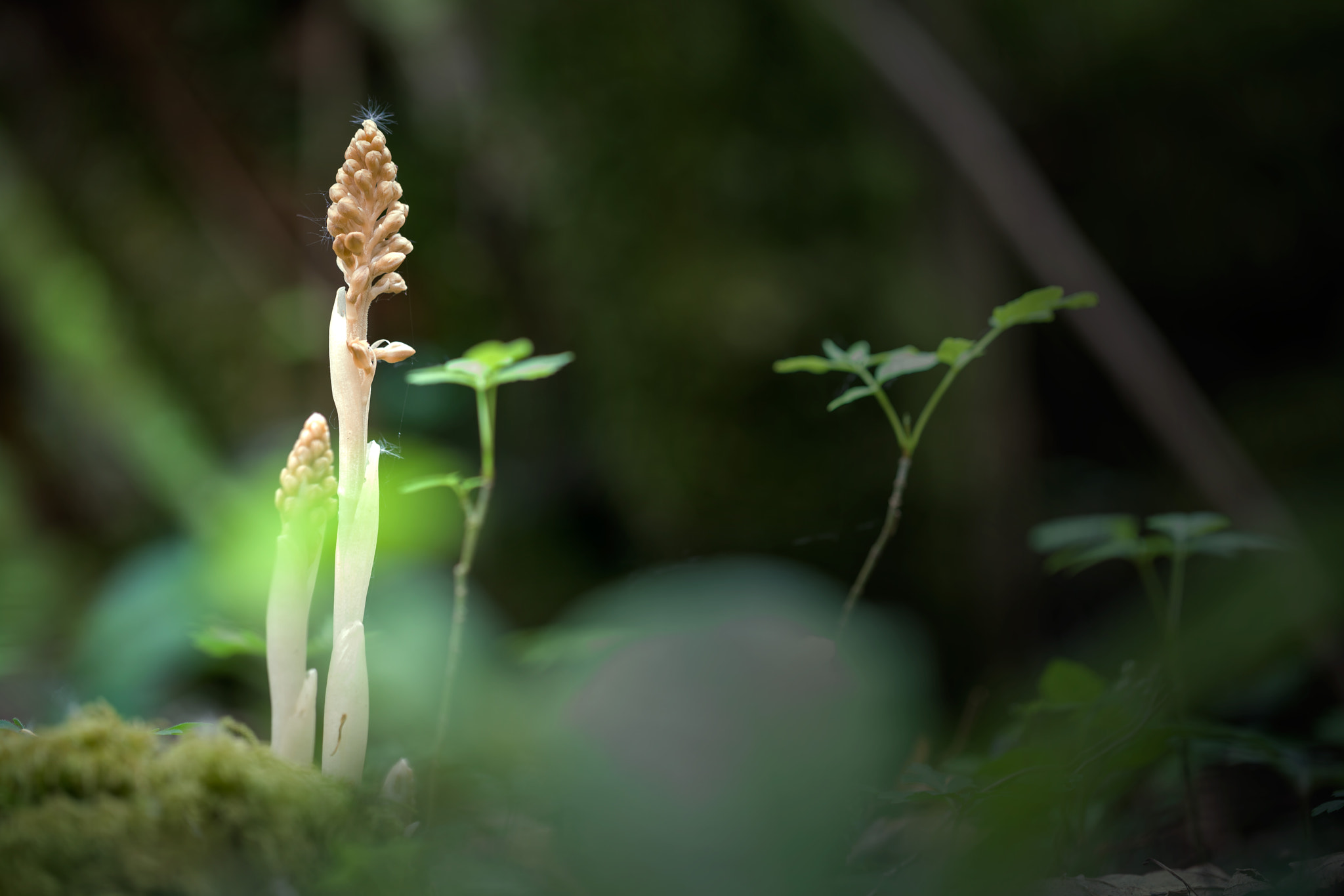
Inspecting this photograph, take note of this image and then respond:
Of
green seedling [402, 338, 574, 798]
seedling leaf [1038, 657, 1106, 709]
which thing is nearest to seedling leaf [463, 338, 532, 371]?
green seedling [402, 338, 574, 798]

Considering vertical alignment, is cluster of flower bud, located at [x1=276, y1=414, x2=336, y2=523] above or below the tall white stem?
above

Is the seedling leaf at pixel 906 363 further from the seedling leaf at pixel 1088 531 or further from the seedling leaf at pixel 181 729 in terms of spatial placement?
the seedling leaf at pixel 181 729

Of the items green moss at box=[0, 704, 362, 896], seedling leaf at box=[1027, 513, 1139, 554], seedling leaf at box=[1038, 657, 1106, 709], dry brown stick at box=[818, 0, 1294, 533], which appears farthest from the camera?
dry brown stick at box=[818, 0, 1294, 533]

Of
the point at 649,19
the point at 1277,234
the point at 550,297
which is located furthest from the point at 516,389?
the point at 1277,234

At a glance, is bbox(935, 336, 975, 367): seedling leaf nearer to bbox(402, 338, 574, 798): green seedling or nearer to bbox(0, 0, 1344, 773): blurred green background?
bbox(402, 338, 574, 798): green seedling

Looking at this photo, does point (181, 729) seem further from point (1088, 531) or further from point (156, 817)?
point (1088, 531)

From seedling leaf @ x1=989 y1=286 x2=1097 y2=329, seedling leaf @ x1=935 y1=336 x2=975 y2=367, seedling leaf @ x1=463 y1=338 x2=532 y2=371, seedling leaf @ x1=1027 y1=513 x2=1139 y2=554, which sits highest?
seedling leaf @ x1=463 y1=338 x2=532 y2=371

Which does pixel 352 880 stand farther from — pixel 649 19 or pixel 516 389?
pixel 516 389
